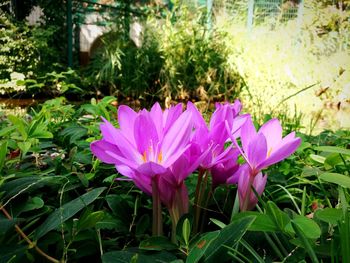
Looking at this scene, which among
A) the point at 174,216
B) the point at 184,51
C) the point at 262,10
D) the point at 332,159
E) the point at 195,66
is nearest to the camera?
the point at 174,216

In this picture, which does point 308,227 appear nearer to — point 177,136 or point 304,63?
point 177,136

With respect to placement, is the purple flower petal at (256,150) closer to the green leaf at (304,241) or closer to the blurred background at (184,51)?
the green leaf at (304,241)

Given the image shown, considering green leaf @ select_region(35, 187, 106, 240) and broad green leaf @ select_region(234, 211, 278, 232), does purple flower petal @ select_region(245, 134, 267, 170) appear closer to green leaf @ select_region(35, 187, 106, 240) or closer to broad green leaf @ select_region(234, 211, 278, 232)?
broad green leaf @ select_region(234, 211, 278, 232)

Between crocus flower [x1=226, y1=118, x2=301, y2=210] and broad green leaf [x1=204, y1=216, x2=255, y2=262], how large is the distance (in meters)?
0.09

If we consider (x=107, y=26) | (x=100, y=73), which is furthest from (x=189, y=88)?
(x=107, y=26)

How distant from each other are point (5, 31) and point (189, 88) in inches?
105

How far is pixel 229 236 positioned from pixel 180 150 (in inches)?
4.0

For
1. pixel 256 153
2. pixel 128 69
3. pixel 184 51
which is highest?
pixel 256 153

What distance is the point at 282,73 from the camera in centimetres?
500

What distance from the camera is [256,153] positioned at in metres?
0.49

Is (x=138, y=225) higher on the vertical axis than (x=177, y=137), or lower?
lower

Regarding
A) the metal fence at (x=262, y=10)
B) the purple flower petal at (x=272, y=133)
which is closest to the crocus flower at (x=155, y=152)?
the purple flower petal at (x=272, y=133)

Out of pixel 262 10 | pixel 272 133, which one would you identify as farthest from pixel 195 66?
pixel 272 133

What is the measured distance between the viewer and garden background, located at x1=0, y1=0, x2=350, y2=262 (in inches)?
18.4
